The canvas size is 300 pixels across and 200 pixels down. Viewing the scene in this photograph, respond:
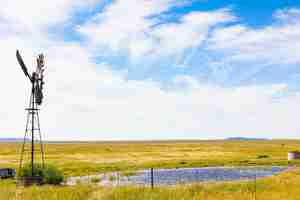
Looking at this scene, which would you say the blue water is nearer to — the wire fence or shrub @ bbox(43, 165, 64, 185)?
the wire fence

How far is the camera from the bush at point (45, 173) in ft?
92.8

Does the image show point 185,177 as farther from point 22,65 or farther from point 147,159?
point 147,159

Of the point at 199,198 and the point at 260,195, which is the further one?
the point at 260,195

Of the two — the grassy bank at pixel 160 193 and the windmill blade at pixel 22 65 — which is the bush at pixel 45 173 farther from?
the grassy bank at pixel 160 193

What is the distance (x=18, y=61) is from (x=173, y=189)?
1298cm

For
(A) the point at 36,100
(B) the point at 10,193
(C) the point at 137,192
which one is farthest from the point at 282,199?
(A) the point at 36,100

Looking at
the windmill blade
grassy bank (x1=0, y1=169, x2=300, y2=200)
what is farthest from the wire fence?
the windmill blade

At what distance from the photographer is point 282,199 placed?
19.3m

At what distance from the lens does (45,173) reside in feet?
93.2

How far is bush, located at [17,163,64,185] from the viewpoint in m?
28.3

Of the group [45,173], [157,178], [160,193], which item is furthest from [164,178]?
[160,193]

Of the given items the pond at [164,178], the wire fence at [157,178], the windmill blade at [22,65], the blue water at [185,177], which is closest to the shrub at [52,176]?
the wire fence at [157,178]

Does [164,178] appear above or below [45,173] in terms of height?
below

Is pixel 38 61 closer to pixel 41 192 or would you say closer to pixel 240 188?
pixel 41 192
